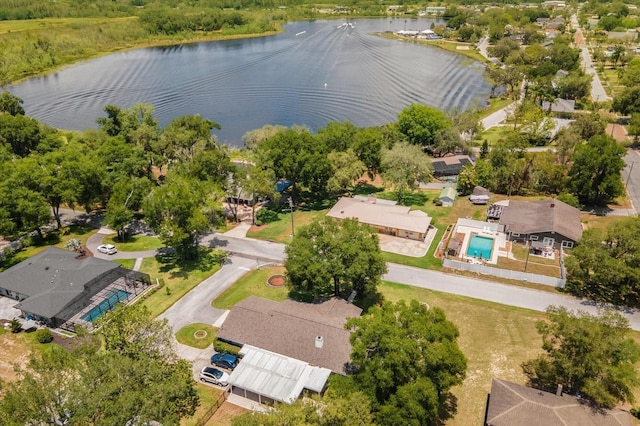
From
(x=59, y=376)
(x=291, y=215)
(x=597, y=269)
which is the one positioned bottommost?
(x=291, y=215)

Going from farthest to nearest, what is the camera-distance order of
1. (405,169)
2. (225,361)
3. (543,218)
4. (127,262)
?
(405,169) < (543,218) < (127,262) < (225,361)

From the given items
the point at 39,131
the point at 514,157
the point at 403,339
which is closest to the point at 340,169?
the point at 514,157

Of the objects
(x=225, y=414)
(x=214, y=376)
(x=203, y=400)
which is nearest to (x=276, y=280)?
(x=214, y=376)

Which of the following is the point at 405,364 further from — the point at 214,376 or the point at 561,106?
the point at 561,106

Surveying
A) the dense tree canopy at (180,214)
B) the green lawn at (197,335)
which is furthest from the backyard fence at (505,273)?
the dense tree canopy at (180,214)

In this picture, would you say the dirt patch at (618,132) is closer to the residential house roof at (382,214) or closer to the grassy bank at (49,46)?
the residential house roof at (382,214)

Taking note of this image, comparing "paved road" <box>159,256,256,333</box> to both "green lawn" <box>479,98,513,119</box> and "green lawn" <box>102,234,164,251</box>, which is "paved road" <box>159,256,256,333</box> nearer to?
"green lawn" <box>102,234,164,251</box>

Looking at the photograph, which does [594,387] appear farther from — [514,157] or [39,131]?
[39,131]
